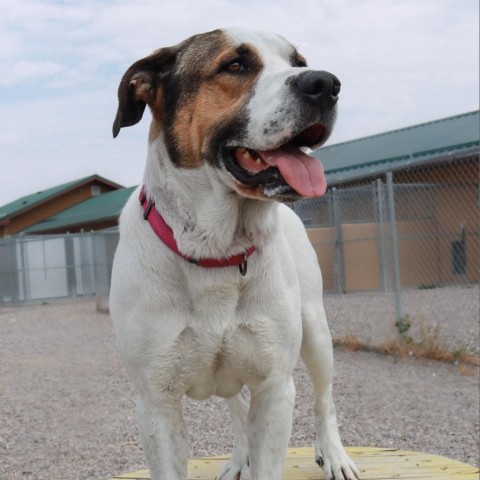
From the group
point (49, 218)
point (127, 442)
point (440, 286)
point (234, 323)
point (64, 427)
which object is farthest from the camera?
point (49, 218)

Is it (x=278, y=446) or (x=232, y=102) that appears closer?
(x=232, y=102)

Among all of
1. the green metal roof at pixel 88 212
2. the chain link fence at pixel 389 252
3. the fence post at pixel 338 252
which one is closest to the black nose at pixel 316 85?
the chain link fence at pixel 389 252

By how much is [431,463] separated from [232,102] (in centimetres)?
247

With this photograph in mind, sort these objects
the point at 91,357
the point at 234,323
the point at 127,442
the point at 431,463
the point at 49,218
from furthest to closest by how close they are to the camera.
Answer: the point at 49,218
the point at 91,357
the point at 127,442
the point at 431,463
the point at 234,323

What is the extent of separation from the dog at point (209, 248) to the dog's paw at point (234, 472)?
2.68ft

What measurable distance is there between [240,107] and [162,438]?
52.6 inches

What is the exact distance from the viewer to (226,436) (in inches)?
236

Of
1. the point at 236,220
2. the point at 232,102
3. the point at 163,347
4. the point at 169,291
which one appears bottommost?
the point at 163,347

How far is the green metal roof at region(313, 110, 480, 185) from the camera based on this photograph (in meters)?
16.5

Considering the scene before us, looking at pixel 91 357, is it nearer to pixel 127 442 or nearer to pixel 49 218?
pixel 127 442

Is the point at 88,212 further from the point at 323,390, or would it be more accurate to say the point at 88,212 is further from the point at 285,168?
the point at 285,168

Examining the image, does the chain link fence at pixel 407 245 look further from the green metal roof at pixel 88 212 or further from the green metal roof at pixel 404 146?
the green metal roof at pixel 88 212

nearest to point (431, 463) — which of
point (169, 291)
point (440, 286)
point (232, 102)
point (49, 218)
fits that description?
point (169, 291)

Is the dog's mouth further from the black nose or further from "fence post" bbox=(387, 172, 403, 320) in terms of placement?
"fence post" bbox=(387, 172, 403, 320)
